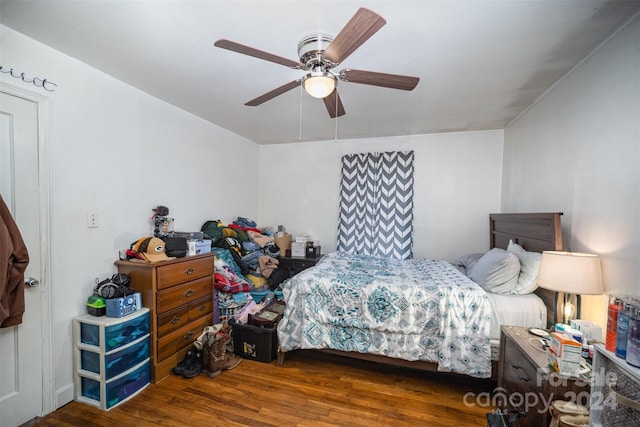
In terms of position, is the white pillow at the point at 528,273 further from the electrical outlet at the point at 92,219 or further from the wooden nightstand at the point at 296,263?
the electrical outlet at the point at 92,219

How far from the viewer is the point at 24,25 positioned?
4.92 feet

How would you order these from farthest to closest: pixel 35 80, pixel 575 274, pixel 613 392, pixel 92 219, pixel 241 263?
pixel 241 263 < pixel 92 219 < pixel 35 80 < pixel 575 274 < pixel 613 392

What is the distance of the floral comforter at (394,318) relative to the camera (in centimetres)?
191

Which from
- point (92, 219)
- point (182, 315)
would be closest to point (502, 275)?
point (182, 315)

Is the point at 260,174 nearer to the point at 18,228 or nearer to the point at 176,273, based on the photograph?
the point at 176,273

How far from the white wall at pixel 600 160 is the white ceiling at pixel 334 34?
16cm

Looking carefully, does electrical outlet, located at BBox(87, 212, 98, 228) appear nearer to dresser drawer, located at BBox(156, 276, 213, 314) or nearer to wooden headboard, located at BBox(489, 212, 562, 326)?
dresser drawer, located at BBox(156, 276, 213, 314)

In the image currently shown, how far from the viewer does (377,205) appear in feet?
12.1

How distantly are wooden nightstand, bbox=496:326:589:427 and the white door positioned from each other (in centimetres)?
296

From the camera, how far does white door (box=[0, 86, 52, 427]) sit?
155 centimetres

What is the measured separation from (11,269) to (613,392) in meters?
2.89

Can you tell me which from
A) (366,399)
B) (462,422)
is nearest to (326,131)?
(366,399)

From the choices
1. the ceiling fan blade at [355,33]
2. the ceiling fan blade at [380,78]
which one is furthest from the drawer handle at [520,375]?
the ceiling fan blade at [355,33]

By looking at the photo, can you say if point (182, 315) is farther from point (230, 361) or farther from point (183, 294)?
point (230, 361)
